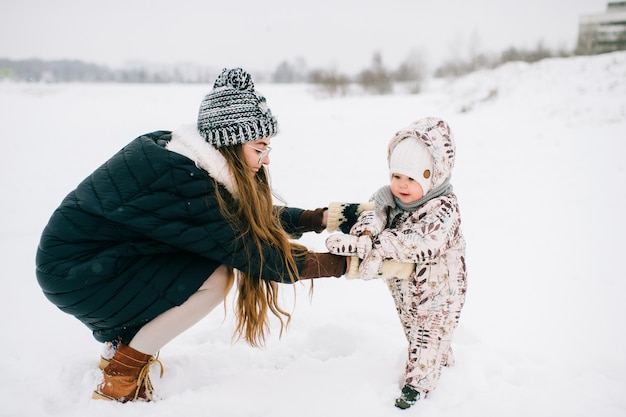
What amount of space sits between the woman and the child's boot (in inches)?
21.4

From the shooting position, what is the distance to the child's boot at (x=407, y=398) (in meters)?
1.68

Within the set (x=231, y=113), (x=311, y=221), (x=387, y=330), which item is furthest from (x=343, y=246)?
(x=387, y=330)

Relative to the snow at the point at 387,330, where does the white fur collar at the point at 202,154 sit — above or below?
above

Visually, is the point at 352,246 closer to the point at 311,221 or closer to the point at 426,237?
the point at 426,237

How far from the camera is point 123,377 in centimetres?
164

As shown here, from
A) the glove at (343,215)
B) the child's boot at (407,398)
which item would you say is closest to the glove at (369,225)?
the glove at (343,215)

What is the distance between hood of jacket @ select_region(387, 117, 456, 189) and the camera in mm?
1735

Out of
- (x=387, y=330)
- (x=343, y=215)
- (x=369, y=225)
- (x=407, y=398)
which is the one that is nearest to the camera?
(x=407, y=398)

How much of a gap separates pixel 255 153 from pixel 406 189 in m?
0.64

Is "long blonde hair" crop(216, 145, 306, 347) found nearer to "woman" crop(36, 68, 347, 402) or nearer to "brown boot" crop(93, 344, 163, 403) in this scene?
"woman" crop(36, 68, 347, 402)

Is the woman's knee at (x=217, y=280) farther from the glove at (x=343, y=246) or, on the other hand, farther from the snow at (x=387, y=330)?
the glove at (x=343, y=246)

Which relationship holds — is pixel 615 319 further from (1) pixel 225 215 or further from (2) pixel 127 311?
(2) pixel 127 311

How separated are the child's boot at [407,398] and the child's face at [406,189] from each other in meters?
0.76

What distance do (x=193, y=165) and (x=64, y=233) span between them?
0.53 m
